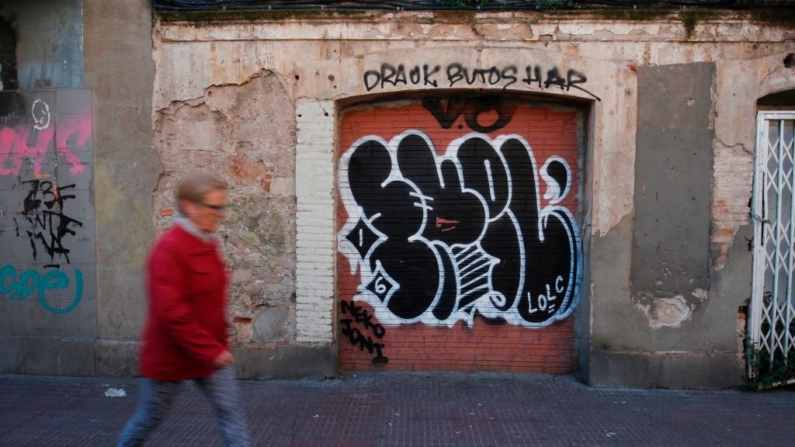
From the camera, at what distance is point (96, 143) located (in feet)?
20.8

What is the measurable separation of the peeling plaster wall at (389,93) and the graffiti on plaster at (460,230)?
14.2 inches

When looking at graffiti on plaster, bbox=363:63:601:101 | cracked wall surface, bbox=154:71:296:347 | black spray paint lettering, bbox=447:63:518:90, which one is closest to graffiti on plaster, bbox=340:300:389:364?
cracked wall surface, bbox=154:71:296:347

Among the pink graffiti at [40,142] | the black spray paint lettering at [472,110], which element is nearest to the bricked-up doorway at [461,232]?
the black spray paint lettering at [472,110]

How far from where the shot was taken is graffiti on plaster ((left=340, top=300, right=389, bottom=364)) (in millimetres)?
6590

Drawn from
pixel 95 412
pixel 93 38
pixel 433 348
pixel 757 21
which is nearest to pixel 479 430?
pixel 433 348

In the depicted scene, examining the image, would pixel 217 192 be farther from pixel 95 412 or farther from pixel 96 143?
pixel 96 143

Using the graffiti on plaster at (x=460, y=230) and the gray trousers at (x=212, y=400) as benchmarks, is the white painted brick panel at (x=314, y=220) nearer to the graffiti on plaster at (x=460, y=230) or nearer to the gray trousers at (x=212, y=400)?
the graffiti on plaster at (x=460, y=230)

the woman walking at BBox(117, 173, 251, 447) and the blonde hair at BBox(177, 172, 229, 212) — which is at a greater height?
the blonde hair at BBox(177, 172, 229, 212)

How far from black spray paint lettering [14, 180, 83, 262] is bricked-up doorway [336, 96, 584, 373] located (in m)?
2.94

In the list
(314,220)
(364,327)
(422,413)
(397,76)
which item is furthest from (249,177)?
(422,413)

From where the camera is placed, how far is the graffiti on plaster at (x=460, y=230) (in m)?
6.48

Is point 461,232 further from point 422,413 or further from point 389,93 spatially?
point 422,413

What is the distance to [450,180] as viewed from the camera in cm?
651

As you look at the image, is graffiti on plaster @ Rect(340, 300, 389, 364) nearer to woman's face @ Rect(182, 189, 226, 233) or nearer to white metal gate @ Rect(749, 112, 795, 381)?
woman's face @ Rect(182, 189, 226, 233)
